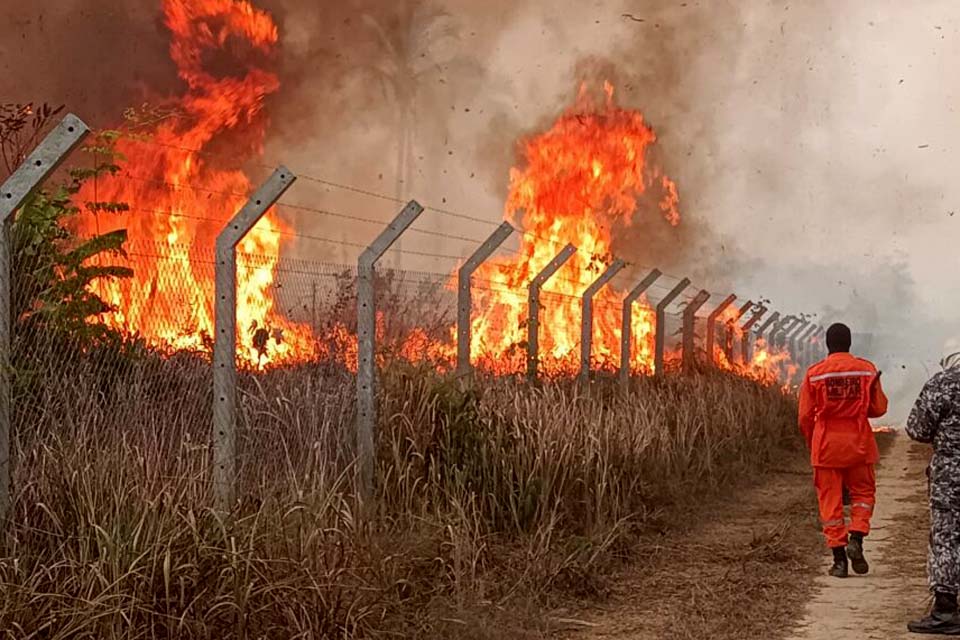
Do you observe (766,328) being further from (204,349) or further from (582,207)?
(204,349)

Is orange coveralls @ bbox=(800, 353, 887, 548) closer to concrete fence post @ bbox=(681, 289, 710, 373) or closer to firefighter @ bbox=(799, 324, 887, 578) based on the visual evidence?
firefighter @ bbox=(799, 324, 887, 578)

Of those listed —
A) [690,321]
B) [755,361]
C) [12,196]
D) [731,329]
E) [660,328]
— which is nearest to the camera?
[12,196]

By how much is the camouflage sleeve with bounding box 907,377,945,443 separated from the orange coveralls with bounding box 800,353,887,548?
5.08 feet

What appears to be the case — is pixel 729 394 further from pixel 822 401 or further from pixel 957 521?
pixel 957 521

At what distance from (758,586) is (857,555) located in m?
0.92

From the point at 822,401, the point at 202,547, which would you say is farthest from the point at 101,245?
the point at 822,401

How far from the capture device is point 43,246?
707 cm

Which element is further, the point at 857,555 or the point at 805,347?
the point at 805,347

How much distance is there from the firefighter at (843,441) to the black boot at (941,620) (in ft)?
5.67

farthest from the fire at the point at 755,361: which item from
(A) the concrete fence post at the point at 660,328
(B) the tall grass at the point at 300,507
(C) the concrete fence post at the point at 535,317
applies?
(B) the tall grass at the point at 300,507

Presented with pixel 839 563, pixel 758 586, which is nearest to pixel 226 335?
pixel 758 586

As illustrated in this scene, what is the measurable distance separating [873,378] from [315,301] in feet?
12.0

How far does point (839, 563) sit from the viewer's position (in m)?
9.07

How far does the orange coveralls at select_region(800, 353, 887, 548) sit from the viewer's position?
29.9 feet
